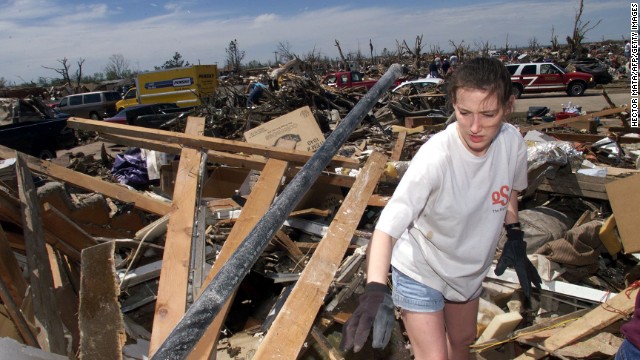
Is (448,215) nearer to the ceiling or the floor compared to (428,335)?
nearer to the ceiling

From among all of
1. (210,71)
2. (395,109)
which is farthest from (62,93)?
(395,109)

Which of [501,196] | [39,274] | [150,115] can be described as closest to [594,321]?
[501,196]

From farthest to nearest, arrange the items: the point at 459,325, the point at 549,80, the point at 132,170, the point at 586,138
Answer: the point at 549,80
the point at 132,170
the point at 586,138
the point at 459,325

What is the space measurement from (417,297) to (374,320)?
0.34 meters

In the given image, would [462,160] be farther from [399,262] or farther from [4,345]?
[4,345]

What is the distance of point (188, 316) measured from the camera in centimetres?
121

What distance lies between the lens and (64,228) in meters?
3.29

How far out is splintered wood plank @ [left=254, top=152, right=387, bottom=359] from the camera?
2.16 meters

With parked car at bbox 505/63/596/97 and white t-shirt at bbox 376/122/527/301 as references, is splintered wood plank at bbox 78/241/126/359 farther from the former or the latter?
parked car at bbox 505/63/596/97

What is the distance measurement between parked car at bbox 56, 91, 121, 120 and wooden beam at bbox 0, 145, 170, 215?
19.3 m

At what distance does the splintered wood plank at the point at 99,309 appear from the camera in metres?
2.13

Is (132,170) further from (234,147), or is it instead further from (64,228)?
(64,228)

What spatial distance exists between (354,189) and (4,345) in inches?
92.1

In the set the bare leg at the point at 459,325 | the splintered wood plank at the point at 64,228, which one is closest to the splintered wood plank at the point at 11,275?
the splintered wood plank at the point at 64,228
